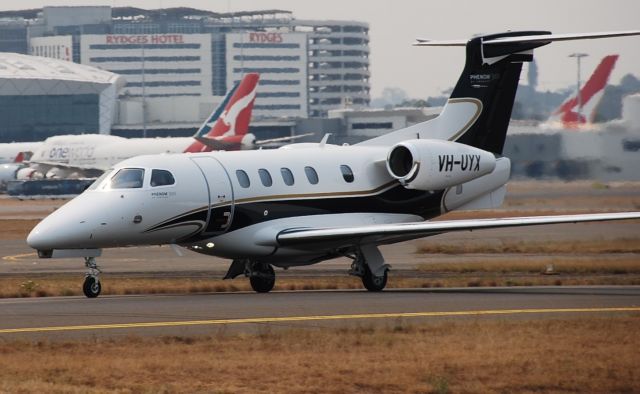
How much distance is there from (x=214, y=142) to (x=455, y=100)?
61.1m

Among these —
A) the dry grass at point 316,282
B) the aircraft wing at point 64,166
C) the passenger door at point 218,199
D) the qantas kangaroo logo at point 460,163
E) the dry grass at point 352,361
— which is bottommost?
the aircraft wing at point 64,166

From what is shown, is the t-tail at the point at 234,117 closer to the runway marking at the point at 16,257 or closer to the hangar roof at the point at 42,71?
the runway marking at the point at 16,257

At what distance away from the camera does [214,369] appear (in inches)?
655

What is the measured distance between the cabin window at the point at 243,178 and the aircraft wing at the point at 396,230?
4.15 feet

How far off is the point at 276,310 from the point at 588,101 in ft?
102

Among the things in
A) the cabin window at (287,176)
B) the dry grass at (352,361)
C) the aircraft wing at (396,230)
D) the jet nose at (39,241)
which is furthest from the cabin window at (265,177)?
the dry grass at (352,361)

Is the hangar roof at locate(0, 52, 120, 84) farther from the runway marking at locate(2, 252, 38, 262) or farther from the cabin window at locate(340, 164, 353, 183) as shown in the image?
the cabin window at locate(340, 164, 353, 183)

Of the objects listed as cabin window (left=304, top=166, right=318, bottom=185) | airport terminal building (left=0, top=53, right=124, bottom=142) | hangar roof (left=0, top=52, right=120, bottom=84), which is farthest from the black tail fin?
hangar roof (left=0, top=52, right=120, bottom=84)

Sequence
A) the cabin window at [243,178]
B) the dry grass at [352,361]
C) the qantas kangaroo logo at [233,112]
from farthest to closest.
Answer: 1. the qantas kangaroo logo at [233,112]
2. the cabin window at [243,178]
3. the dry grass at [352,361]

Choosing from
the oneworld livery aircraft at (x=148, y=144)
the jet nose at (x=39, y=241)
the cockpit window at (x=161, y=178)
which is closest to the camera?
the jet nose at (x=39, y=241)

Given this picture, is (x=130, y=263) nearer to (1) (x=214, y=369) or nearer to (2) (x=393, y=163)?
(2) (x=393, y=163)

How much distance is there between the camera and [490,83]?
32250 mm

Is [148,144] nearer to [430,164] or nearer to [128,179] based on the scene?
[430,164]

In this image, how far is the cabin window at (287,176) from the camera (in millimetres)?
29266
